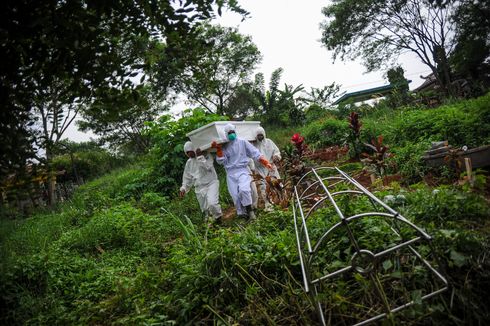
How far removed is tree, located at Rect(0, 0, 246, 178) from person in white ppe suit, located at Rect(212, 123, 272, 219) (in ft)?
13.4

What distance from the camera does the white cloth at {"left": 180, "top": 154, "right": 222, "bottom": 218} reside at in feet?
19.9

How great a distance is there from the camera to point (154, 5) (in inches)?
66.1

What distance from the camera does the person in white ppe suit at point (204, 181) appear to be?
6055mm

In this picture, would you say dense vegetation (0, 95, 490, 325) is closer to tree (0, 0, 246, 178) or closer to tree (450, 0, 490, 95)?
tree (0, 0, 246, 178)

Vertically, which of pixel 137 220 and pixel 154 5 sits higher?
pixel 154 5

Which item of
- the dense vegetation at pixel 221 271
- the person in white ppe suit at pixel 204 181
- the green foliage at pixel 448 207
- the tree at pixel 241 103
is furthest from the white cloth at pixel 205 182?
the tree at pixel 241 103

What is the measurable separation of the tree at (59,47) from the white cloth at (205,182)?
4.44 metres

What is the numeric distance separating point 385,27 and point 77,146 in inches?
1079

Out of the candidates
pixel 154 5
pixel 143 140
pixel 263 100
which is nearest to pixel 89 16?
pixel 154 5

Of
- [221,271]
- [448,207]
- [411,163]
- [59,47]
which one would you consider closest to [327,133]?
[411,163]

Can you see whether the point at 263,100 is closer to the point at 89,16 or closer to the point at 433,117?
the point at 433,117

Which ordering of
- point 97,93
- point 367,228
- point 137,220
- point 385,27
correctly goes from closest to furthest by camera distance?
point 97,93 < point 367,228 < point 137,220 < point 385,27

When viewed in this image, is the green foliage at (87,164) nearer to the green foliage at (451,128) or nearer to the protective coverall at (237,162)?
the protective coverall at (237,162)

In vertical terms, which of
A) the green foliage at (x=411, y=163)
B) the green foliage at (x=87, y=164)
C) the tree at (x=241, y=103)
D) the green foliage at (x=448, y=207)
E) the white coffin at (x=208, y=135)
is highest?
the tree at (x=241, y=103)
